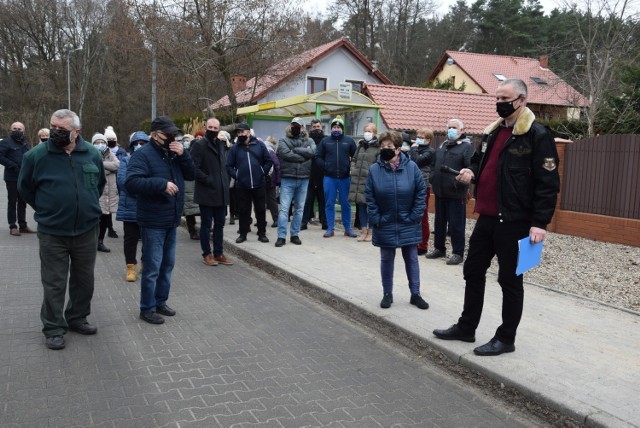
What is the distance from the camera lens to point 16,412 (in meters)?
3.76

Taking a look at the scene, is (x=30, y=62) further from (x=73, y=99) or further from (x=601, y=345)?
(x=601, y=345)

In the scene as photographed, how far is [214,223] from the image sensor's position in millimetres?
8523

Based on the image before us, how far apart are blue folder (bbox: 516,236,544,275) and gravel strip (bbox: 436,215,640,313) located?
8.84ft

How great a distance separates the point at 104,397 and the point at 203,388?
677 millimetres

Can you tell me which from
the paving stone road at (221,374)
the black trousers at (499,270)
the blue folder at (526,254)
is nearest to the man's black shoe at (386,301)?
the paving stone road at (221,374)

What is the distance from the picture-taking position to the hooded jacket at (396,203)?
6000 millimetres

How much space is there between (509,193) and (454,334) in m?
1.42

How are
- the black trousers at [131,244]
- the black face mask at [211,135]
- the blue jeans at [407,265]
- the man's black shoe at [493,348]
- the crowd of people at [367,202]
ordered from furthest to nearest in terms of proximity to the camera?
the black face mask at [211,135] < the black trousers at [131,244] < the blue jeans at [407,265] < the man's black shoe at [493,348] < the crowd of people at [367,202]

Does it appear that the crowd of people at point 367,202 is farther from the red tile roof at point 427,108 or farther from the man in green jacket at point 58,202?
the red tile roof at point 427,108

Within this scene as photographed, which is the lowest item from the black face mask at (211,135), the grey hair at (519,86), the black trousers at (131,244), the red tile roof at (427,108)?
the black trousers at (131,244)

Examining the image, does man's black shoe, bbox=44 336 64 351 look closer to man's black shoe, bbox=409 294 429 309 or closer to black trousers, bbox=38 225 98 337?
black trousers, bbox=38 225 98 337

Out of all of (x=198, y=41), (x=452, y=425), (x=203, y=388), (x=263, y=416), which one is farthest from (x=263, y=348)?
(x=198, y=41)

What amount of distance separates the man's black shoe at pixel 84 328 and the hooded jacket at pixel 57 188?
35.3 inches

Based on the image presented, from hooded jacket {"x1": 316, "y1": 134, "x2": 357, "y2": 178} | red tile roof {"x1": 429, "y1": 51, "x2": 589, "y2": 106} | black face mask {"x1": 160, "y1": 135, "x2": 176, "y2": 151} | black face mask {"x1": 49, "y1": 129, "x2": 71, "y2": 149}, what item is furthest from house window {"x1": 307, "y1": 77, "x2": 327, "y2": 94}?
black face mask {"x1": 49, "y1": 129, "x2": 71, "y2": 149}
